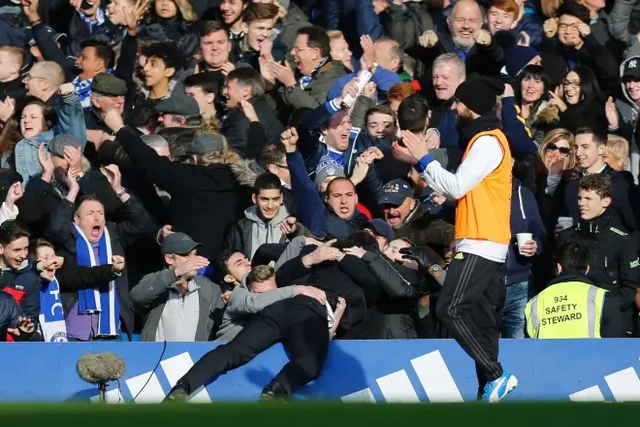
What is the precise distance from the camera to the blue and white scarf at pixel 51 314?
1122 cm

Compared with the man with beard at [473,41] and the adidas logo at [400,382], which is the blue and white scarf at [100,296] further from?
the man with beard at [473,41]

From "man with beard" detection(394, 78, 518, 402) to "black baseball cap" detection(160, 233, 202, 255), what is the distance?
2.42 metres

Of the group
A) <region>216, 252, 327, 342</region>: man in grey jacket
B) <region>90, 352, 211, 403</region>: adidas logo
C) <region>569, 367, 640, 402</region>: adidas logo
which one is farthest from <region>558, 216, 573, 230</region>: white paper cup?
<region>90, 352, 211, 403</region>: adidas logo

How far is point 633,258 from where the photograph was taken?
11828 millimetres

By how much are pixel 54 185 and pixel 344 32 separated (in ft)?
14.2

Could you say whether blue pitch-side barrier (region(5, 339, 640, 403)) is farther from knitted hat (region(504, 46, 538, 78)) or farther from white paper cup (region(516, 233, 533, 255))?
knitted hat (region(504, 46, 538, 78))

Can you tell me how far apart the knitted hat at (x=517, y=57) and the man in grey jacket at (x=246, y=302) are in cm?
413

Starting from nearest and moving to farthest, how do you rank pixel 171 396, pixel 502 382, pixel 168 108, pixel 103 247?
pixel 502 382 → pixel 171 396 → pixel 103 247 → pixel 168 108

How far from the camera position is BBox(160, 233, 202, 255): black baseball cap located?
11.2m

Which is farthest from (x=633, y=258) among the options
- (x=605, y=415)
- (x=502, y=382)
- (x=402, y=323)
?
(x=605, y=415)

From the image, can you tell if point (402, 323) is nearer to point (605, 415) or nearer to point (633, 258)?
point (633, 258)

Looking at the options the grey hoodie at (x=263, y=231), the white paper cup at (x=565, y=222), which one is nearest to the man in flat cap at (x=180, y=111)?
the grey hoodie at (x=263, y=231)

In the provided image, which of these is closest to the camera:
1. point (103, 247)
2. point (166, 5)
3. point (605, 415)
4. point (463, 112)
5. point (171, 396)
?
point (605, 415)

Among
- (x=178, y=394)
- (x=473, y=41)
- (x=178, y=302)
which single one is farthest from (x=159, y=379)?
(x=473, y=41)
